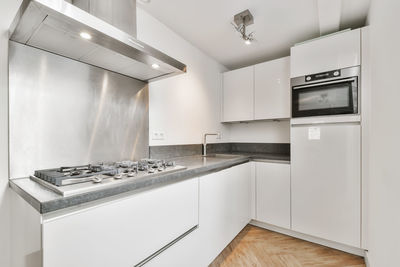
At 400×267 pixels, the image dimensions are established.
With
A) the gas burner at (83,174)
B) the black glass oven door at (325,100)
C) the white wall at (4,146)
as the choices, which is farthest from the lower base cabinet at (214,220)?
the black glass oven door at (325,100)

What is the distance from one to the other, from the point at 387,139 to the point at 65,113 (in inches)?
78.5

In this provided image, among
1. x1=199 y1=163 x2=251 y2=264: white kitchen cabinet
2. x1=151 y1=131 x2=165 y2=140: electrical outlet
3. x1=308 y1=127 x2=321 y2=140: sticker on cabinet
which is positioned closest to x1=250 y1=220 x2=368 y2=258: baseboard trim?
x1=199 y1=163 x2=251 y2=264: white kitchen cabinet

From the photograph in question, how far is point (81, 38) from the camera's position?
0.96 m

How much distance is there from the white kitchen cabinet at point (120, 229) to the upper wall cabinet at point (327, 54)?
1.78 metres

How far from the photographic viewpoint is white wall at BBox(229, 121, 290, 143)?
8.55 ft

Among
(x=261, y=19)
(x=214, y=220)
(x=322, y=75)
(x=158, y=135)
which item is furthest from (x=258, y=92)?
(x=214, y=220)

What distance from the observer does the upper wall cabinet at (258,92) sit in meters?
2.27

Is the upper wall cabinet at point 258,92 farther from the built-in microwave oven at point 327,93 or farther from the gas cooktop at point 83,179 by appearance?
the gas cooktop at point 83,179

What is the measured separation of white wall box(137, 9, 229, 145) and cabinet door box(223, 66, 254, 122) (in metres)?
0.13

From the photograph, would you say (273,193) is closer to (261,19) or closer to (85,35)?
(261,19)

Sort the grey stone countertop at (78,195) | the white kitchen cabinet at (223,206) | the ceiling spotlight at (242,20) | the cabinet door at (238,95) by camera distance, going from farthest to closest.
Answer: the cabinet door at (238,95) → the ceiling spotlight at (242,20) → the white kitchen cabinet at (223,206) → the grey stone countertop at (78,195)

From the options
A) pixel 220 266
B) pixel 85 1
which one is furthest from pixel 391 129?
pixel 85 1

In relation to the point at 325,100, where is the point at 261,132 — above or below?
below

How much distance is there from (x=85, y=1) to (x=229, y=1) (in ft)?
3.64
